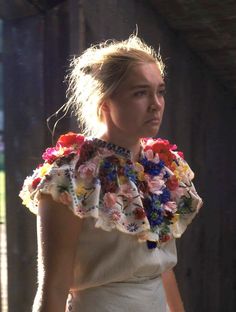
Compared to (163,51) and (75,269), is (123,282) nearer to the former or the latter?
(75,269)

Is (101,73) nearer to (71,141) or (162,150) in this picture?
(71,141)

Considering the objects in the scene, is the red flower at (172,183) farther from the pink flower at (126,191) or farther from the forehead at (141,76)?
the forehead at (141,76)

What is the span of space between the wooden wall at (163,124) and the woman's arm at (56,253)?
0.84 meters

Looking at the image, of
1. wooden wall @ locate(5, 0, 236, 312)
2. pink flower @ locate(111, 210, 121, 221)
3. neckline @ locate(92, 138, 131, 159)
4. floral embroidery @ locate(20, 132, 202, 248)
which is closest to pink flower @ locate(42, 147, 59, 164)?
floral embroidery @ locate(20, 132, 202, 248)

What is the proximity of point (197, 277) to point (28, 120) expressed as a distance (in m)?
1.64

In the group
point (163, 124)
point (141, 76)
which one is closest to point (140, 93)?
point (141, 76)

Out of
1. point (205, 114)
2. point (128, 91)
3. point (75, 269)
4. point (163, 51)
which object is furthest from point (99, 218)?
point (205, 114)

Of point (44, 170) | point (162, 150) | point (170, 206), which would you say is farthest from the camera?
A: point (162, 150)

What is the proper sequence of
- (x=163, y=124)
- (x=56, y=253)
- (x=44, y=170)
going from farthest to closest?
(x=163, y=124)
(x=44, y=170)
(x=56, y=253)

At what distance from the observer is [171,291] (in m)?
1.79

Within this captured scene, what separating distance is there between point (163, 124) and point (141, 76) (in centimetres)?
141

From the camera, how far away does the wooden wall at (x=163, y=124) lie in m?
2.26

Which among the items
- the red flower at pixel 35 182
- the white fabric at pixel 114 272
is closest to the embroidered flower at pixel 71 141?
the red flower at pixel 35 182

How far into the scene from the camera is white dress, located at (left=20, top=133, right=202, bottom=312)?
1.48 m
